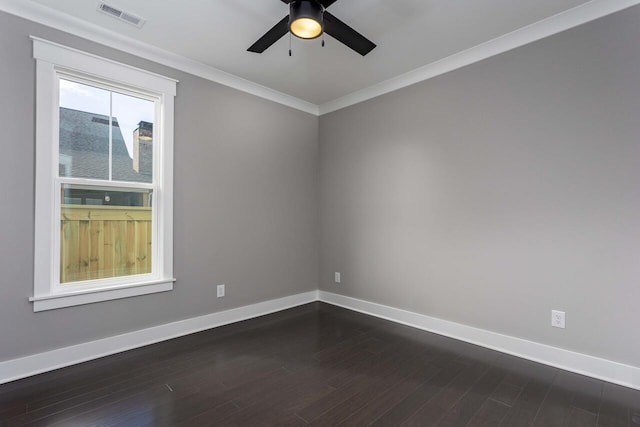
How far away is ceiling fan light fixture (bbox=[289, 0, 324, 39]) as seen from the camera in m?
1.81

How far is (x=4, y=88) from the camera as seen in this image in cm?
218

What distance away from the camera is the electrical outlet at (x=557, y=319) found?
2.39 meters

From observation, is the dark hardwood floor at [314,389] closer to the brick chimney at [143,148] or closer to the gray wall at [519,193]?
the gray wall at [519,193]

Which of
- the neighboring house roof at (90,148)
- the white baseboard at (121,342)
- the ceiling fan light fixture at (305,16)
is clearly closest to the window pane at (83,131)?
the neighboring house roof at (90,148)

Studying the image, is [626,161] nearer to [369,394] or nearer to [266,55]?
[369,394]

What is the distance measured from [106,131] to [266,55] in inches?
61.7

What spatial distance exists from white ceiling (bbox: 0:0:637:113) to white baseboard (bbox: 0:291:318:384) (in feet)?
8.34

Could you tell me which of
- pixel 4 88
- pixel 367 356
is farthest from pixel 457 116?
pixel 4 88

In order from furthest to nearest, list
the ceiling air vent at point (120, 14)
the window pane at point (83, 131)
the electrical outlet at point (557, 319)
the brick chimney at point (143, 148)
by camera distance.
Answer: the brick chimney at point (143, 148)
the window pane at point (83, 131)
the electrical outlet at point (557, 319)
the ceiling air vent at point (120, 14)

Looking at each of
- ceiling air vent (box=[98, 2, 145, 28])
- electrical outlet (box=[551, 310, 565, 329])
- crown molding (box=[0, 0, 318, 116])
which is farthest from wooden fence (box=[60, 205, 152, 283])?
electrical outlet (box=[551, 310, 565, 329])

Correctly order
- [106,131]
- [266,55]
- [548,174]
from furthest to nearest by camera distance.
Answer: [266,55], [106,131], [548,174]

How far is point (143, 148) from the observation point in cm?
291

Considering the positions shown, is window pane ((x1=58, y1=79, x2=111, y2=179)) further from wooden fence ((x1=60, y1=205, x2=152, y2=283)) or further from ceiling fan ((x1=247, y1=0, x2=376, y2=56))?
ceiling fan ((x1=247, y1=0, x2=376, y2=56))

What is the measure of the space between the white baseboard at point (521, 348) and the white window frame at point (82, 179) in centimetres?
236
